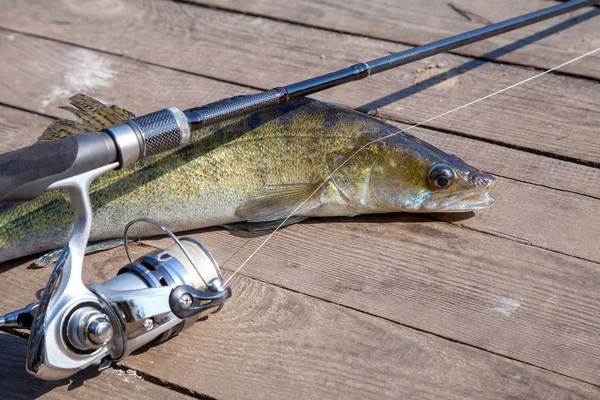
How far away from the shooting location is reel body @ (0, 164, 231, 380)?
190 cm

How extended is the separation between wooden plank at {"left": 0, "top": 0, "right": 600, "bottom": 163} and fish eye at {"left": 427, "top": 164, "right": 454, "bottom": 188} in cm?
53

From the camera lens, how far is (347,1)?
4.25 metres

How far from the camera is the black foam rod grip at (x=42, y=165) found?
1.83m

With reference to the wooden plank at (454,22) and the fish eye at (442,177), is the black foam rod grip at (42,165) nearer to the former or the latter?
the fish eye at (442,177)

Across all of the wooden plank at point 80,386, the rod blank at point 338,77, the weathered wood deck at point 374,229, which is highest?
the rod blank at point 338,77

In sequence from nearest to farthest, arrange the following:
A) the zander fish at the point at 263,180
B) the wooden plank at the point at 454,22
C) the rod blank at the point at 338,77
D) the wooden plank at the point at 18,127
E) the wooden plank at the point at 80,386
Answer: the wooden plank at the point at 80,386 → the rod blank at the point at 338,77 → the zander fish at the point at 263,180 → the wooden plank at the point at 18,127 → the wooden plank at the point at 454,22

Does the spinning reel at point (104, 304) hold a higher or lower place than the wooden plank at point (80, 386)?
higher

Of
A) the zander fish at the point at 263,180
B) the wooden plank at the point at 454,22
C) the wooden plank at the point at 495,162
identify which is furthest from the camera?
the wooden plank at the point at 454,22

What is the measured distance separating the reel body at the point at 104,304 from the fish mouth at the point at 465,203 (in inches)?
40.7

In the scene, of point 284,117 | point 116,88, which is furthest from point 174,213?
point 116,88

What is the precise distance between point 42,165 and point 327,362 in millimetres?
1045

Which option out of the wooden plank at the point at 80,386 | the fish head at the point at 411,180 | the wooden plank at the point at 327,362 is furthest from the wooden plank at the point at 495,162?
the wooden plank at the point at 80,386

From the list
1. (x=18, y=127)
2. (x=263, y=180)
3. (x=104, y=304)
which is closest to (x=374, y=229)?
(x=263, y=180)

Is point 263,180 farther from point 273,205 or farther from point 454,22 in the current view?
point 454,22
